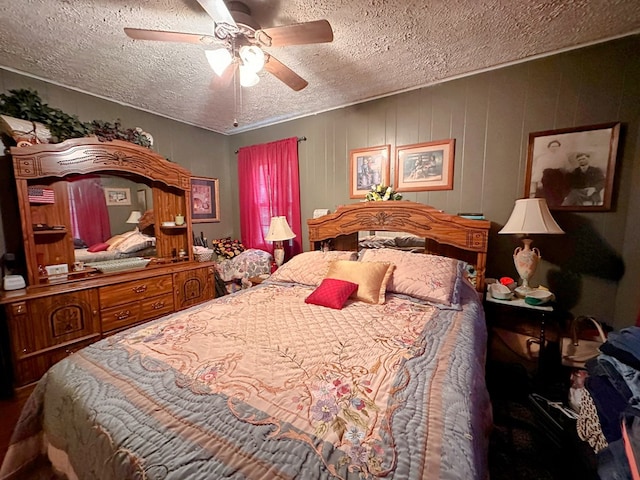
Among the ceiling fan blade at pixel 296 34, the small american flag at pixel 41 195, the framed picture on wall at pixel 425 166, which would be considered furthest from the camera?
the framed picture on wall at pixel 425 166

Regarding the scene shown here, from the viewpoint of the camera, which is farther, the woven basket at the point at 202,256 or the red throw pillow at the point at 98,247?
the woven basket at the point at 202,256

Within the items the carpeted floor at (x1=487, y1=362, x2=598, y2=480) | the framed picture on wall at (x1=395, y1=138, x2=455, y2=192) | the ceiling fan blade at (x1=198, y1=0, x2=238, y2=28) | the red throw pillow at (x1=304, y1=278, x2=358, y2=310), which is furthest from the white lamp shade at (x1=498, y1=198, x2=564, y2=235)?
the ceiling fan blade at (x1=198, y1=0, x2=238, y2=28)

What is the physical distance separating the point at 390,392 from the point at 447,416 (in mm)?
180

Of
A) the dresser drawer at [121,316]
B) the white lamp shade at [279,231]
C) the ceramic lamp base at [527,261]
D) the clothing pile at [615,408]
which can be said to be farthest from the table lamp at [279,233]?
the clothing pile at [615,408]

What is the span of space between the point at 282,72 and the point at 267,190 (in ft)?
6.04

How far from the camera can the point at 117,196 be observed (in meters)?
2.51

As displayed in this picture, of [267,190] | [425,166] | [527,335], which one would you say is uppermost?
[425,166]

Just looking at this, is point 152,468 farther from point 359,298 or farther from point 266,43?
point 266,43

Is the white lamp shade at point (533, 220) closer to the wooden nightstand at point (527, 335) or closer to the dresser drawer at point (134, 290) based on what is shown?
the wooden nightstand at point (527, 335)

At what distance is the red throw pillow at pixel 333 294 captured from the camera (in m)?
1.70

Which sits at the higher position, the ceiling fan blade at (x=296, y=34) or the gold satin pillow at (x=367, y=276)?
the ceiling fan blade at (x=296, y=34)

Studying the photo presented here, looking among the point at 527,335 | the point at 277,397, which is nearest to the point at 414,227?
the point at 527,335

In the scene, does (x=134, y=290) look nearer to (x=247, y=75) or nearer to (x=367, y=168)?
(x=247, y=75)

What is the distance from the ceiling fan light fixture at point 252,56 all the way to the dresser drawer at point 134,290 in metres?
2.06
